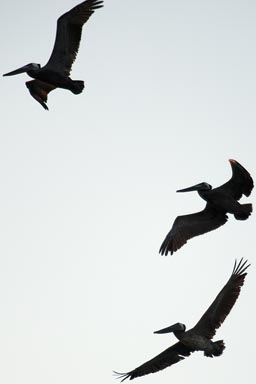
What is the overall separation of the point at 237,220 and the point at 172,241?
1.87 metres

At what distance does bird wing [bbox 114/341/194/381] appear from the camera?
51.1 feet

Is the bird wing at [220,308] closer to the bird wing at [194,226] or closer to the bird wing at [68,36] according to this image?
the bird wing at [194,226]

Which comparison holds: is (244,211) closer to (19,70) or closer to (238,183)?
(238,183)

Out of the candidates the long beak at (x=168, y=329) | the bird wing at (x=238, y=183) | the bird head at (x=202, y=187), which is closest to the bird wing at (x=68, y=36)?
the bird head at (x=202, y=187)

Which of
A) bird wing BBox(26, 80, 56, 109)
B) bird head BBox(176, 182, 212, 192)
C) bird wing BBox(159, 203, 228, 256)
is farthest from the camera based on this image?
bird wing BBox(26, 80, 56, 109)

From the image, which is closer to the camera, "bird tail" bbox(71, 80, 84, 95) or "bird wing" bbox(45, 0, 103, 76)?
"bird tail" bbox(71, 80, 84, 95)

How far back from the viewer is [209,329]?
49.9 feet

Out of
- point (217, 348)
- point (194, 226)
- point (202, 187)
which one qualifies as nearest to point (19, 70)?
point (202, 187)

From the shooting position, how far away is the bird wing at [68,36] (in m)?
16.2

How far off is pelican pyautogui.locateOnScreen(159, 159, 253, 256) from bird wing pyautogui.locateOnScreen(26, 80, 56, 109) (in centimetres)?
351

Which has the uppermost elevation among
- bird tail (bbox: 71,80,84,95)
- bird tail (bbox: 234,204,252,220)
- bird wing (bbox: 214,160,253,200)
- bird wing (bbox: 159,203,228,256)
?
bird tail (bbox: 71,80,84,95)

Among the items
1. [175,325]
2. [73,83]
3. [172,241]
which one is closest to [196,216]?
[172,241]

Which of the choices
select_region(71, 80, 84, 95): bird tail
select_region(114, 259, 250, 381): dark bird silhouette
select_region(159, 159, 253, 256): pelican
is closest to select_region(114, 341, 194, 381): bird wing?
select_region(114, 259, 250, 381): dark bird silhouette

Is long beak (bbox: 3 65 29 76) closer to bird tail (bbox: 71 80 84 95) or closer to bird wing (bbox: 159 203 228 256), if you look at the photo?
bird tail (bbox: 71 80 84 95)
